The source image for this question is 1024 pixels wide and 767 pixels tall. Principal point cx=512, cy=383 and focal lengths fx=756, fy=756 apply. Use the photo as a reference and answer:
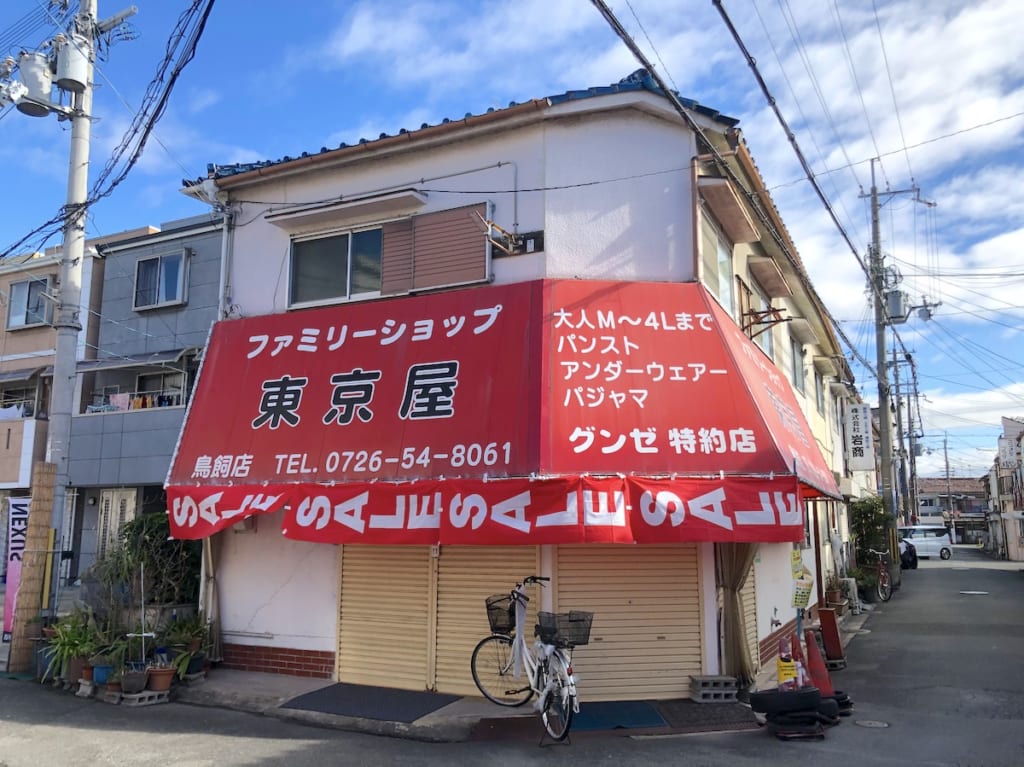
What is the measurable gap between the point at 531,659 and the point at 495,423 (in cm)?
257

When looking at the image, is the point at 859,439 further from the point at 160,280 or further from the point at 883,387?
the point at 160,280

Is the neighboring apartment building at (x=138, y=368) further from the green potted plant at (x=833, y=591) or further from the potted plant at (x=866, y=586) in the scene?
the potted plant at (x=866, y=586)

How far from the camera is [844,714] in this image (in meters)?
8.49

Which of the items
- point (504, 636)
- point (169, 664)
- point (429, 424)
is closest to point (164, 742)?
point (169, 664)

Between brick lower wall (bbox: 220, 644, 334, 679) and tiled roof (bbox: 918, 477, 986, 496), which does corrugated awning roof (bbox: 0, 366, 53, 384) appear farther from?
tiled roof (bbox: 918, 477, 986, 496)

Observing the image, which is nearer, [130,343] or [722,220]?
[722,220]

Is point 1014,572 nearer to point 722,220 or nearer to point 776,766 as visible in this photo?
point 722,220

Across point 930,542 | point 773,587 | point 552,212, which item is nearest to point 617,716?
point 773,587

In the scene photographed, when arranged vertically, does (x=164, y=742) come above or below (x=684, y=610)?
below

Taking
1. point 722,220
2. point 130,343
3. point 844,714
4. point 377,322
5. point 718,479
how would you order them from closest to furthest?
point 718,479 → point 844,714 → point 377,322 → point 722,220 → point 130,343

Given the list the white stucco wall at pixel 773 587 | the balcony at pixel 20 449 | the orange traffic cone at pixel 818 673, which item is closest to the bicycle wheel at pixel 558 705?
the orange traffic cone at pixel 818 673

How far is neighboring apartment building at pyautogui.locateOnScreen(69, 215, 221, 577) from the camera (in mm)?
17422

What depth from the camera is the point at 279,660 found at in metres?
9.97

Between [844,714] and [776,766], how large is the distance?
2376 mm
